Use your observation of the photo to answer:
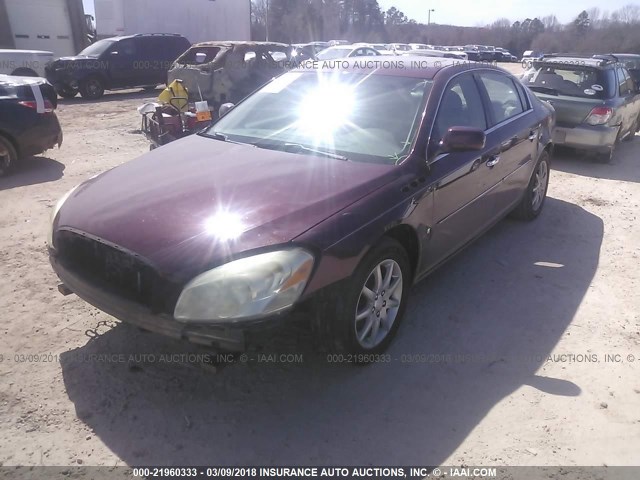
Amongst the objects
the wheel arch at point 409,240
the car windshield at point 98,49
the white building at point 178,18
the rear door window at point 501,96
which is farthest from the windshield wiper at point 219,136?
the white building at point 178,18

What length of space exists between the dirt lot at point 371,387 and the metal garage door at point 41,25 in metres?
19.2

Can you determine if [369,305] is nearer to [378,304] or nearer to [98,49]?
[378,304]

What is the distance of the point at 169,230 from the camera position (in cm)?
250

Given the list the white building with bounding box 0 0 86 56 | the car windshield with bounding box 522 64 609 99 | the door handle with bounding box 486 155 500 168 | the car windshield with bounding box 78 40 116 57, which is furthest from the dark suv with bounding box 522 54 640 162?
the white building with bounding box 0 0 86 56

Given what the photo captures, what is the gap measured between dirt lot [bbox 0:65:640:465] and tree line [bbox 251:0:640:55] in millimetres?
44735

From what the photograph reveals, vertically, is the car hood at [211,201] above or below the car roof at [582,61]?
below

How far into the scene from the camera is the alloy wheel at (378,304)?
9.50ft

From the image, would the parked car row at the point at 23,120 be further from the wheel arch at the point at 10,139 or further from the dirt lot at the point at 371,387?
the dirt lot at the point at 371,387

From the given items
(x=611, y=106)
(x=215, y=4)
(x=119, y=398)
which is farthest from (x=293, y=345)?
(x=215, y=4)

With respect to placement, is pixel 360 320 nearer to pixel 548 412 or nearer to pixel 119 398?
pixel 548 412

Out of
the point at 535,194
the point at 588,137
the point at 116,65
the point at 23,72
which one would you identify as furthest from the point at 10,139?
the point at 116,65

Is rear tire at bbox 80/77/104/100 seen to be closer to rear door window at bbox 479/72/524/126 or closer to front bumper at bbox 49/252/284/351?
rear door window at bbox 479/72/524/126

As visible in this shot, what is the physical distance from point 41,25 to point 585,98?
20.1 meters

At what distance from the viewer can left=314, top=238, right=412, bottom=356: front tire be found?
2.63m
